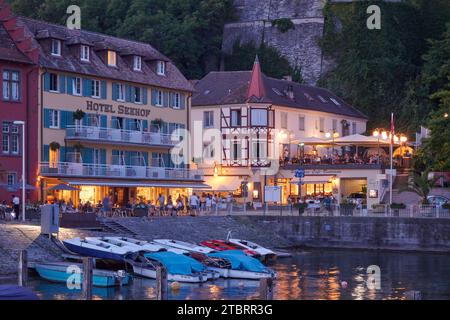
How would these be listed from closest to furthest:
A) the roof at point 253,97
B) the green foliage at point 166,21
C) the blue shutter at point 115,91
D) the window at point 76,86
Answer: the window at point 76,86 → the blue shutter at point 115,91 → the roof at point 253,97 → the green foliage at point 166,21

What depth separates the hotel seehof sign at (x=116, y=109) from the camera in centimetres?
7250

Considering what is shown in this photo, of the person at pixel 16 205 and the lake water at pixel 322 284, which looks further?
the person at pixel 16 205

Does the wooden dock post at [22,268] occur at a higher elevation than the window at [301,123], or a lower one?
lower

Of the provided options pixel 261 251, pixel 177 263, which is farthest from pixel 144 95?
pixel 177 263

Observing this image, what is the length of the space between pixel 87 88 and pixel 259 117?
874 inches

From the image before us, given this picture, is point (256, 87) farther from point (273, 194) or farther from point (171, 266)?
point (171, 266)

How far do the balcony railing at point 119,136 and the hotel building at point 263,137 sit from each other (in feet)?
27.4

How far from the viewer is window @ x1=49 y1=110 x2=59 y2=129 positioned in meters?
68.7

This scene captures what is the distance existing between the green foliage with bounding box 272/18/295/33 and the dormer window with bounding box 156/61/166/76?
43.8 metres

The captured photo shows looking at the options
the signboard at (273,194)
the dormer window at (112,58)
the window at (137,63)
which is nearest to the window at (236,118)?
the window at (137,63)

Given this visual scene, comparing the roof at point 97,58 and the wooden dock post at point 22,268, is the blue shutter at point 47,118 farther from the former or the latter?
the wooden dock post at point 22,268

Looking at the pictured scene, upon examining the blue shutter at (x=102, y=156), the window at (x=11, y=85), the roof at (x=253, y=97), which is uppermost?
the roof at (x=253, y=97)
